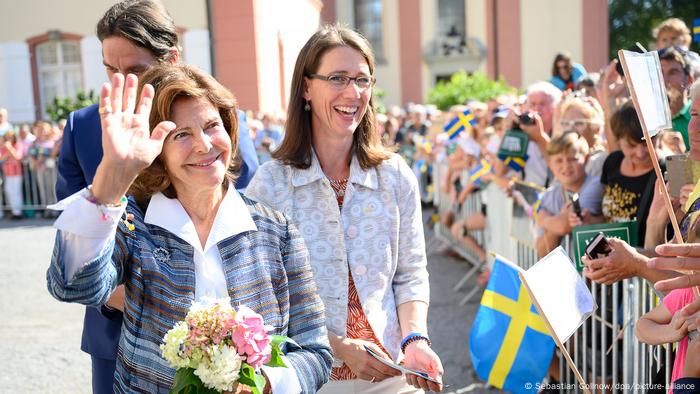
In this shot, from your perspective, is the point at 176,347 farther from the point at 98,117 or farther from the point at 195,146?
the point at 98,117

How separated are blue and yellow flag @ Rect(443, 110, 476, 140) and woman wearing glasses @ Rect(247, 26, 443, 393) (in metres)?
6.28

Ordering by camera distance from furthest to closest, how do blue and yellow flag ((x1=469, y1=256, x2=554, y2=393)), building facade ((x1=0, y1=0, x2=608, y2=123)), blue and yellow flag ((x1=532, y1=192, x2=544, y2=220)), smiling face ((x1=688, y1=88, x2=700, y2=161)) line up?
building facade ((x1=0, y1=0, x2=608, y2=123)) < blue and yellow flag ((x1=532, y1=192, x2=544, y2=220)) < blue and yellow flag ((x1=469, y1=256, x2=554, y2=393)) < smiling face ((x1=688, y1=88, x2=700, y2=161))

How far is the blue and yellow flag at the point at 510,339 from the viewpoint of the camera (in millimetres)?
3732

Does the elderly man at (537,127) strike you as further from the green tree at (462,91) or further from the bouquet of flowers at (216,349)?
the green tree at (462,91)

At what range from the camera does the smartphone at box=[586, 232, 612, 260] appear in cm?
248

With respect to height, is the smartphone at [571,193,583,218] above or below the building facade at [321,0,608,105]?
below

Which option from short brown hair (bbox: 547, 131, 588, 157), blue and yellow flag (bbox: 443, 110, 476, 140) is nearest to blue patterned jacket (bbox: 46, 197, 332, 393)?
short brown hair (bbox: 547, 131, 588, 157)

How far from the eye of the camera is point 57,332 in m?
5.88

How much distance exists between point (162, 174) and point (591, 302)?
1445 mm

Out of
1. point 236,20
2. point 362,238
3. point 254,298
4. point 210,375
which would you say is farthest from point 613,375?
point 236,20

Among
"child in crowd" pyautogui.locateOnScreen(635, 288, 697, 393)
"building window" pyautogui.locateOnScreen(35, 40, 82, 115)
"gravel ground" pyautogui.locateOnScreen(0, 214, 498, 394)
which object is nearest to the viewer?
"child in crowd" pyautogui.locateOnScreen(635, 288, 697, 393)

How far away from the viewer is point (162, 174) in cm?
191

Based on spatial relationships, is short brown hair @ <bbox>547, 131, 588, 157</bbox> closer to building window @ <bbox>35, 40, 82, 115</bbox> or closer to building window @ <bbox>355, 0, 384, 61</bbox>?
building window @ <bbox>35, 40, 82, 115</bbox>

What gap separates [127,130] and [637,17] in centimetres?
3737
